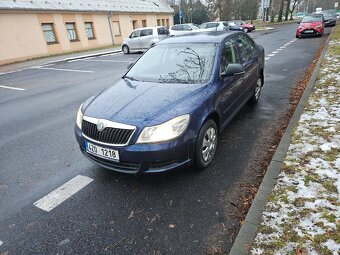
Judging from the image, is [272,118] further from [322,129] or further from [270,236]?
[270,236]

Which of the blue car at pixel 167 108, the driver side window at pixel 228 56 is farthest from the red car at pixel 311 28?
the driver side window at pixel 228 56

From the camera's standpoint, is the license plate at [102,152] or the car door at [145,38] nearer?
the license plate at [102,152]

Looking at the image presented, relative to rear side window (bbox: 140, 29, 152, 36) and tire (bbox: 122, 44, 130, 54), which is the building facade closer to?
tire (bbox: 122, 44, 130, 54)

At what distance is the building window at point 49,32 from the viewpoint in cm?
2193

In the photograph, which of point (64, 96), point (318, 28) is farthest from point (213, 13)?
point (64, 96)

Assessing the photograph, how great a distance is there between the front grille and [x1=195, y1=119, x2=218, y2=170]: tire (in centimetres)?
88

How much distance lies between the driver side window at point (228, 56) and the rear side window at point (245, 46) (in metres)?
0.36

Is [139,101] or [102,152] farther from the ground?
[139,101]

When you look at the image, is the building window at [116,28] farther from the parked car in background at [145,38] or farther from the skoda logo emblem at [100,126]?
the skoda logo emblem at [100,126]

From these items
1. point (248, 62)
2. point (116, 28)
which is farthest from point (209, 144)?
point (116, 28)

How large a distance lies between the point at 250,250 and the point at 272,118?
3.59 meters

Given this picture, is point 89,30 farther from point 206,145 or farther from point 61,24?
point 206,145

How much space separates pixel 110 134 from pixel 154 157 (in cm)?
59

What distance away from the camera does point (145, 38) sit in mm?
19844
